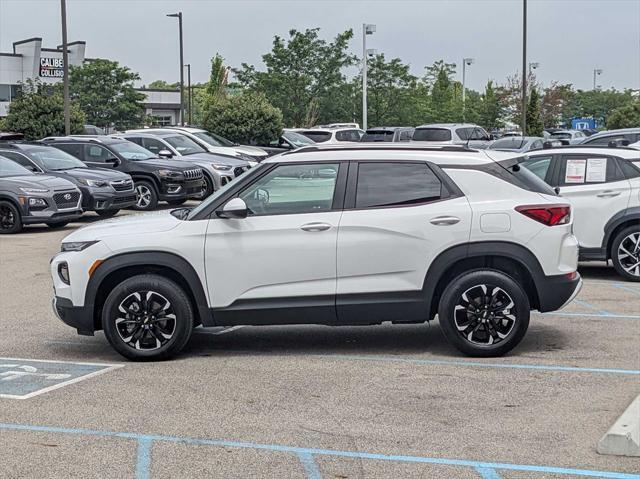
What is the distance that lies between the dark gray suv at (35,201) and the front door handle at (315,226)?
473 inches

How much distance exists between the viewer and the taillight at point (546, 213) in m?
7.98

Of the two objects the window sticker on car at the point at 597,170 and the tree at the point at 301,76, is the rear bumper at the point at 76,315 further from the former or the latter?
the tree at the point at 301,76

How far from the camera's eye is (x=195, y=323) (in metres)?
8.26

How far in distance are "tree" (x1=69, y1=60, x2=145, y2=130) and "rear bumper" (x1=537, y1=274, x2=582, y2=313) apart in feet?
202

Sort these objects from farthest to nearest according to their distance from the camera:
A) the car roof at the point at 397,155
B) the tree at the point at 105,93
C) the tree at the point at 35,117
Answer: the tree at the point at 105,93
the tree at the point at 35,117
the car roof at the point at 397,155

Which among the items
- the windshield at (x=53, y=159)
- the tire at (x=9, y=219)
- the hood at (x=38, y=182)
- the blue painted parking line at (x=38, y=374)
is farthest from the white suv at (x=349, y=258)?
the windshield at (x=53, y=159)

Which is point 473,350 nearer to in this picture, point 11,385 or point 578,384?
point 578,384

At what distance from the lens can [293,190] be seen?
8234 millimetres

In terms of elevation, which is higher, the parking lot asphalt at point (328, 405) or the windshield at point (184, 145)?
the windshield at point (184, 145)

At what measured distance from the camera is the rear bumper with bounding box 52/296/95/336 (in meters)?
8.20

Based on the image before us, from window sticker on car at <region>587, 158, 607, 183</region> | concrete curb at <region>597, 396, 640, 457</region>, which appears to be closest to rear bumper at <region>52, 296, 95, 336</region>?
concrete curb at <region>597, 396, 640, 457</region>

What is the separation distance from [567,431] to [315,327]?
3.92 metres

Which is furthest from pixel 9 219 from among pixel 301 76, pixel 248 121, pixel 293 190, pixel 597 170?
pixel 301 76

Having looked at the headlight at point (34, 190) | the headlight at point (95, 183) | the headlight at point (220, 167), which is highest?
the headlight at point (220, 167)
